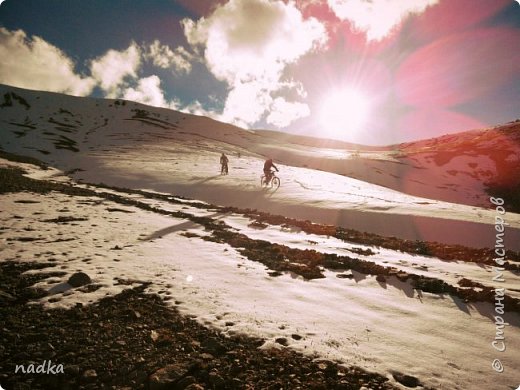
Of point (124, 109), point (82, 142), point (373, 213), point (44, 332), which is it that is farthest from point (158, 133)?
point (44, 332)

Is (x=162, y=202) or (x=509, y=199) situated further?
(x=509, y=199)

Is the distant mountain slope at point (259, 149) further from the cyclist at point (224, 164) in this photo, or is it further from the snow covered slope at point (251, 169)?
the cyclist at point (224, 164)

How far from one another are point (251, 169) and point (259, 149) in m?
34.9

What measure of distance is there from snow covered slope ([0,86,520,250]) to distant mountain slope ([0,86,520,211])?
0.80 ft

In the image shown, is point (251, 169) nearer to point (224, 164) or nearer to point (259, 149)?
point (224, 164)

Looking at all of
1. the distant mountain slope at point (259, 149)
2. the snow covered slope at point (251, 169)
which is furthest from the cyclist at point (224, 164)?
the distant mountain slope at point (259, 149)

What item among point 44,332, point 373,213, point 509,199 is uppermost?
point 509,199

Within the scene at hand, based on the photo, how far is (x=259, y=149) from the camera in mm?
76500

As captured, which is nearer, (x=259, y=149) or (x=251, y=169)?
(x=251, y=169)

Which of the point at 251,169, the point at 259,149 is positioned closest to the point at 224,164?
the point at 251,169

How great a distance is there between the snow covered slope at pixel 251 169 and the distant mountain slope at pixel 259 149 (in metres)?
0.24

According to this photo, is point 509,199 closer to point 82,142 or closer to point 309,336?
point 309,336

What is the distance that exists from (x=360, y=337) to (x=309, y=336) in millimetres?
1076

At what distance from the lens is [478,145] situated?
62.9m
